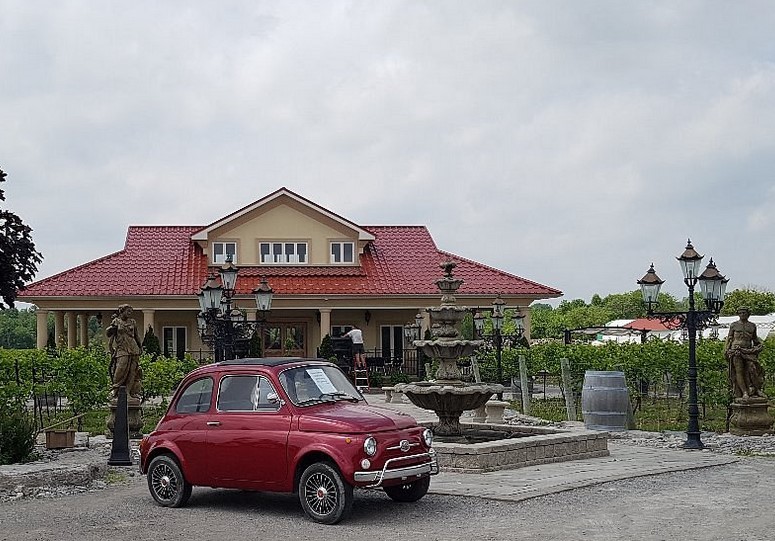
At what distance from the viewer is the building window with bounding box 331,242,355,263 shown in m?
40.6

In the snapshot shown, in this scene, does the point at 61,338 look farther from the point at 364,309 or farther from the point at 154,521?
the point at 154,521

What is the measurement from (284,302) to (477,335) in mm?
7802

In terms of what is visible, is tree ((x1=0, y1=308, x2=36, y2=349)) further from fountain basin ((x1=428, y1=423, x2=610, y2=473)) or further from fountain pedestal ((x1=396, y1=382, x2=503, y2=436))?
fountain basin ((x1=428, y1=423, x2=610, y2=473))

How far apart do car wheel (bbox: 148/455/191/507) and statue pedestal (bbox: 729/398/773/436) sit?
38.9 feet

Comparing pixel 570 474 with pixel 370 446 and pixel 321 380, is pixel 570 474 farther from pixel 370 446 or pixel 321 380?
pixel 370 446

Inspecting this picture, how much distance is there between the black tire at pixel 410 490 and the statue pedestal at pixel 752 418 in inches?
401

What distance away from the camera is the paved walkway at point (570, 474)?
12.1 m

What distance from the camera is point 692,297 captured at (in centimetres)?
1736

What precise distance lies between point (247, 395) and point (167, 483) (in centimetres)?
140

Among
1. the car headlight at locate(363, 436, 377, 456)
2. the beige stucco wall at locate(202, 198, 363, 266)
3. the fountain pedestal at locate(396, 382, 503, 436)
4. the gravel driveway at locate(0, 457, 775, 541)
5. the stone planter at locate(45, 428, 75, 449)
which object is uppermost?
the beige stucco wall at locate(202, 198, 363, 266)

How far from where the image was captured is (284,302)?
37844mm

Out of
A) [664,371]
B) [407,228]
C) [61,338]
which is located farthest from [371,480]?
[407,228]

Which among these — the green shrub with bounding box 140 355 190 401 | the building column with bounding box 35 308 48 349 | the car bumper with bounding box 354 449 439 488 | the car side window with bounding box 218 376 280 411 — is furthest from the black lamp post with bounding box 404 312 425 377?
the car bumper with bounding box 354 449 439 488

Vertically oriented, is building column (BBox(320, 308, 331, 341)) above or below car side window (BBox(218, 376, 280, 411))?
above
